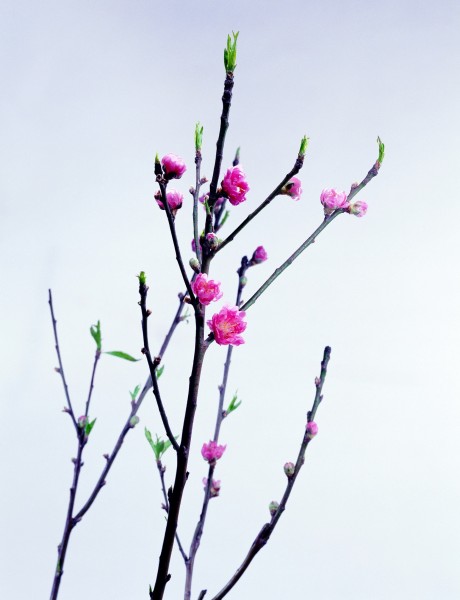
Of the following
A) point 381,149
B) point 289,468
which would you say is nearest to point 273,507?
point 289,468

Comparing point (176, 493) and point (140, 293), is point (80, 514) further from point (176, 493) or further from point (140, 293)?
point (140, 293)

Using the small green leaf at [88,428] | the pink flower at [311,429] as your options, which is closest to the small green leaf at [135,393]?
the small green leaf at [88,428]

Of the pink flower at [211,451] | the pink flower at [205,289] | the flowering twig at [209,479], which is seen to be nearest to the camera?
the pink flower at [205,289]

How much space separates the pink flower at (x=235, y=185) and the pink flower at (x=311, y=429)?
675 millimetres

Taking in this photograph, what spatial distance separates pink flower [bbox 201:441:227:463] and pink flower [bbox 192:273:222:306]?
47.2 inches

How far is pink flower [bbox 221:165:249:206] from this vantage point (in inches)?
52.6

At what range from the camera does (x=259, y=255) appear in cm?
243

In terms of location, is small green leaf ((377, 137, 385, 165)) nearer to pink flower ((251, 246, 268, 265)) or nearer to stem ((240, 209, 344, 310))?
stem ((240, 209, 344, 310))

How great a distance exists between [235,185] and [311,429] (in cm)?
74

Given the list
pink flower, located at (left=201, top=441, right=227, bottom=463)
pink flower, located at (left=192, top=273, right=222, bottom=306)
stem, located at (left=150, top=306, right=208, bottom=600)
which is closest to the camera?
stem, located at (left=150, top=306, right=208, bottom=600)

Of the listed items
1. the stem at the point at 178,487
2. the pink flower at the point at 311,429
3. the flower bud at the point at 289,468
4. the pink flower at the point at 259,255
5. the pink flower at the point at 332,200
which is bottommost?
the stem at the point at 178,487

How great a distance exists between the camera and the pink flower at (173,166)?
4.19ft

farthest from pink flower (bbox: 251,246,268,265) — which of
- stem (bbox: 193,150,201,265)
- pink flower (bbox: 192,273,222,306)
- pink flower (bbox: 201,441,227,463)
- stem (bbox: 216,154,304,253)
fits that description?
pink flower (bbox: 192,273,222,306)

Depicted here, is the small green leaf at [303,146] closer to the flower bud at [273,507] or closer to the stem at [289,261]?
the stem at [289,261]
